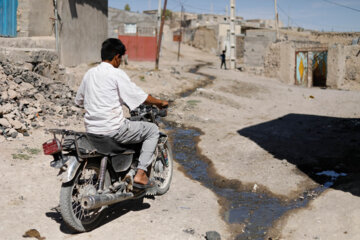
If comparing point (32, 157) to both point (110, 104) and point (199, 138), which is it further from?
point (199, 138)

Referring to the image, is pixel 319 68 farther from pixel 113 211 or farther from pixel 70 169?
pixel 70 169

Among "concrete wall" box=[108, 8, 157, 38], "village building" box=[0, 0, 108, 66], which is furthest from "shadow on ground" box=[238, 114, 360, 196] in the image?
"concrete wall" box=[108, 8, 157, 38]

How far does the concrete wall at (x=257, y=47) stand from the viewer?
78.4 ft

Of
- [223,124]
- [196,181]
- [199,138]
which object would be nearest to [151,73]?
[223,124]

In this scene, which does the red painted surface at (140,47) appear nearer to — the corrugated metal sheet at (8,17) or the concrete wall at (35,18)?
the concrete wall at (35,18)

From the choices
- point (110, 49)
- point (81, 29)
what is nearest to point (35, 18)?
point (81, 29)

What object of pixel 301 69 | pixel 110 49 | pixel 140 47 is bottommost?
pixel 110 49

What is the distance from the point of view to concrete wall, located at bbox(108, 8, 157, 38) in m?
35.2

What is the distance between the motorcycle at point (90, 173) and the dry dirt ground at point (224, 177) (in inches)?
9.8

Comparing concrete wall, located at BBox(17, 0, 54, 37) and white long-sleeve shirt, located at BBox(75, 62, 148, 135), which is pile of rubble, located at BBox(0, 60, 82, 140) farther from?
white long-sleeve shirt, located at BBox(75, 62, 148, 135)

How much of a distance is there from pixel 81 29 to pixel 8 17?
3.82 meters

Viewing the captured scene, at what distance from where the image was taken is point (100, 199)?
11.8ft

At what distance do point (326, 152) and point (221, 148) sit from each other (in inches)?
76.5

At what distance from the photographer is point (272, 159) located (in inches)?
266
